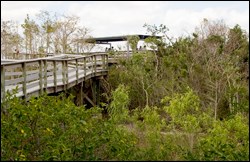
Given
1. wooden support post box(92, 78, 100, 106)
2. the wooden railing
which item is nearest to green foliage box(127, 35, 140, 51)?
wooden support post box(92, 78, 100, 106)

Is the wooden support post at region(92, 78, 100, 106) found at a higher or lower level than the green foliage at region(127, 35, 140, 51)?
lower

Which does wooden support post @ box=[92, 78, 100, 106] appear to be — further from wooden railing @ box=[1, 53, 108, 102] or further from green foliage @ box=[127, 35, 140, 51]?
green foliage @ box=[127, 35, 140, 51]

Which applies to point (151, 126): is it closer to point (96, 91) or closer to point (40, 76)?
point (40, 76)

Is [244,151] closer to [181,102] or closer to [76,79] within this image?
[181,102]

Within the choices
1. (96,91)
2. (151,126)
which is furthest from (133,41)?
(151,126)

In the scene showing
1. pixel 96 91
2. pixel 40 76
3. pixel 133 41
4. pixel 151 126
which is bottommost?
pixel 96 91

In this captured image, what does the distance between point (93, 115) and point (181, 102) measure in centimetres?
186

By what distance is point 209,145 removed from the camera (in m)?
5.24

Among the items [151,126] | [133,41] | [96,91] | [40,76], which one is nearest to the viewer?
[151,126]

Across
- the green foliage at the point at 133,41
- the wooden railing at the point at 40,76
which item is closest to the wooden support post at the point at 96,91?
the wooden railing at the point at 40,76

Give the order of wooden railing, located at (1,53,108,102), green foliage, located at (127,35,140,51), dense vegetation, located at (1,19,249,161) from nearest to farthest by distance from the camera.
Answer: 1. dense vegetation, located at (1,19,249,161)
2. wooden railing, located at (1,53,108,102)
3. green foliage, located at (127,35,140,51)

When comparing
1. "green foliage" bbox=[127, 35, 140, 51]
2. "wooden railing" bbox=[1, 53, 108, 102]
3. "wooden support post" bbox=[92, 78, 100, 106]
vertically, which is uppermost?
"green foliage" bbox=[127, 35, 140, 51]

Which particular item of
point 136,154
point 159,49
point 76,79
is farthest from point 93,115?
point 159,49

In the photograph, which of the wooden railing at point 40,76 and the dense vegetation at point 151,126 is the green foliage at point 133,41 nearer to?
the wooden railing at point 40,76
